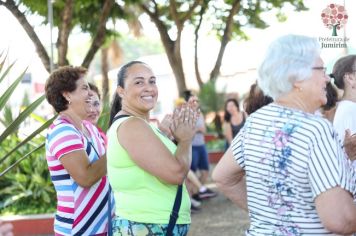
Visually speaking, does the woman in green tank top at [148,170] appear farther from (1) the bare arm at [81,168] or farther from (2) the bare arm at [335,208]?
(2) the bare arm at [335,208]

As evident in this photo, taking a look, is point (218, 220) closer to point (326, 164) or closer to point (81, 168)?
point (81, 168)

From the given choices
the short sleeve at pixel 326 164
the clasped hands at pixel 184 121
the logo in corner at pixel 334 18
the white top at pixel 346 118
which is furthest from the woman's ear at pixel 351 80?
the logo in corner at pixel 334 18

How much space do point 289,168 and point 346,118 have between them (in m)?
1.52

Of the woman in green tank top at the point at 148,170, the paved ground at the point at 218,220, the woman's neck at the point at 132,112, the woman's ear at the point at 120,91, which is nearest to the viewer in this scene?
the woman in green tank top at the point at 148,170

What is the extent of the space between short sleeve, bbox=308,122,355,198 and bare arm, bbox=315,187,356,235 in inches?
0.8

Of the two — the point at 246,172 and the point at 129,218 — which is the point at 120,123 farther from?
the point at 246,172

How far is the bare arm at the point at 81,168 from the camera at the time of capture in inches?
138

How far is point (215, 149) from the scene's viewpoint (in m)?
17.6

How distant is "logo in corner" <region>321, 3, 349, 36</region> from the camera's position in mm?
6461

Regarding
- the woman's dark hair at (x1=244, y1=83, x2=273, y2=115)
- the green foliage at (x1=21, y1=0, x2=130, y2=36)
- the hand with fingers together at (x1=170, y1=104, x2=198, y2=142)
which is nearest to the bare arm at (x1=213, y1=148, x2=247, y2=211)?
the hand with fingers together at (x1=170, y1=104, x2=198, y2=142)

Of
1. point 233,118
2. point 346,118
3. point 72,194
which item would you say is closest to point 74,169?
point 72,194

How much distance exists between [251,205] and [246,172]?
0.13m

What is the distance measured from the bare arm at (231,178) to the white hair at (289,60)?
41cm

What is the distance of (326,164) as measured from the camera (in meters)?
2.27
